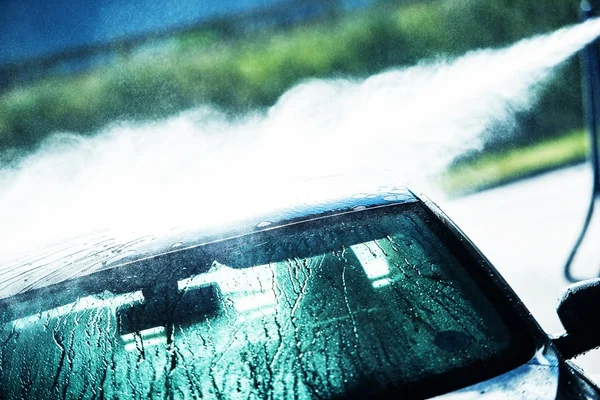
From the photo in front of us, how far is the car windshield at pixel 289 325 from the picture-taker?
1.63m

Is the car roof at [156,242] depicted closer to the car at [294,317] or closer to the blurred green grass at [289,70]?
the car at [294,317]

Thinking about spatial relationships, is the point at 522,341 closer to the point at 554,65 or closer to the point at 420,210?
the point at 420,210

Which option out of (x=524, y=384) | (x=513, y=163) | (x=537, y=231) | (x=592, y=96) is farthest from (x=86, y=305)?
(x=513, y=163)

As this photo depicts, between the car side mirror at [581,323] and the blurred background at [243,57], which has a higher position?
the blurred background at [243,57]

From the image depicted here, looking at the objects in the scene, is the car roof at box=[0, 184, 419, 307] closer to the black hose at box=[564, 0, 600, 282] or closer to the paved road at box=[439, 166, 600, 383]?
the paved road at box=[439, 166, 600, 383]

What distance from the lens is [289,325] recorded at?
1765mm

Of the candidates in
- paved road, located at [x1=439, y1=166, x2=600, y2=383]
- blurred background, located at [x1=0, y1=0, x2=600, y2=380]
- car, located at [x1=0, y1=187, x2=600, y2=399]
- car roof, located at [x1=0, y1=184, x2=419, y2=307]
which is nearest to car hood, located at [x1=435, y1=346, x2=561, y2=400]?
car, located at [x1=0, y1=187, x2=600, y2=399]

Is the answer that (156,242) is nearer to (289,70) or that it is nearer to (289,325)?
(289,325)

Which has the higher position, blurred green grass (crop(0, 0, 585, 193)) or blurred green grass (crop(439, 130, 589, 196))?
blurred green grass (crop(0, 0, 585, 193))

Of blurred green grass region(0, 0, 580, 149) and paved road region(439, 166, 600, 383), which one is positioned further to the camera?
blurred green grass region(0, 0, 580, 149)

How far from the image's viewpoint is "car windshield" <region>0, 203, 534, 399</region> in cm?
163

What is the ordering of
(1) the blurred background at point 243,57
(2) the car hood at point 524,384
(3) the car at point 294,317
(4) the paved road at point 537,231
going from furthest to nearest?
(1) the blurred background at point 243,57 < (4) the paved road at point 537,231 < (3) the car at point 294,317 < (2) the car hood at point 524,384

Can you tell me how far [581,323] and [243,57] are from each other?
1146 centimetres

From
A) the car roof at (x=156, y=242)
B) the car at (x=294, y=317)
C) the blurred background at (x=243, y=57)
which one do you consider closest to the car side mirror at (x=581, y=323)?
the car at (x=294, y=317)
